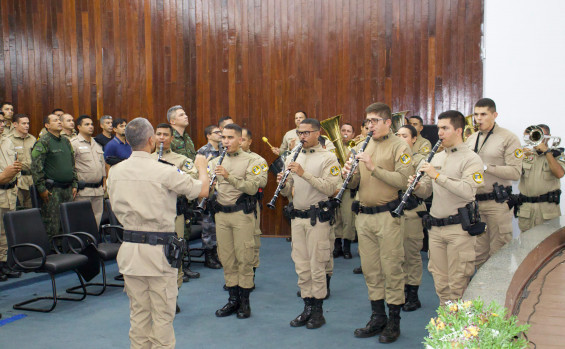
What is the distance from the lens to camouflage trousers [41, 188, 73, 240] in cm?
566

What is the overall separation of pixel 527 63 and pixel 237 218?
478 centimetres

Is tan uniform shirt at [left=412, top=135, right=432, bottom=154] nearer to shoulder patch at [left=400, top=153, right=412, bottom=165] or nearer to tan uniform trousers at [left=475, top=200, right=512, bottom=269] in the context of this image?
tan uniform trousers at [left=475, top=200, right=512, bottom=269]

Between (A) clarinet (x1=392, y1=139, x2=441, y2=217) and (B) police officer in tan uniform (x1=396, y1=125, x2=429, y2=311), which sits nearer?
(A) clarinet (x1=392, y1=139, x2=441, y2=217)

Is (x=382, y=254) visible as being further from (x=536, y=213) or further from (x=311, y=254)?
(x=536, y=213)

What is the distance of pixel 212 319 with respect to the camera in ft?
13.7

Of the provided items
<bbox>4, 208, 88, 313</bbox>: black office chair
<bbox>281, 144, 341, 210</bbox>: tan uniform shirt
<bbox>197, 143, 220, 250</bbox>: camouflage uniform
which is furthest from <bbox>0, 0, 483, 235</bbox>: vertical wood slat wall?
<bbox>4, 208, 88, 313</bbox>: black office chair

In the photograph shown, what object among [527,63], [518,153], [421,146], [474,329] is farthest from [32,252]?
[527,63]

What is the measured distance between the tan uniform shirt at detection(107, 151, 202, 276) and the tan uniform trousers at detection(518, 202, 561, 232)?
12.9 ft

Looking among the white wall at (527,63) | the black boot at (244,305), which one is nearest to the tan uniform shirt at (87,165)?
the black boot at (244,305)

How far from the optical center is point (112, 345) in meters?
3.62

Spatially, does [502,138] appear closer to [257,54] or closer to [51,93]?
[257,54]

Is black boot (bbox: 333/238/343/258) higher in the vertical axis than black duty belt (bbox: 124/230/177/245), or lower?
lower

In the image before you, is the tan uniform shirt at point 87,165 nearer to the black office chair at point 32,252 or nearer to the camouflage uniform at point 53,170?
the camouflage uniform at point 53,170

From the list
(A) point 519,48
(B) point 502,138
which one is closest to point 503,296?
(B) point 502,138
